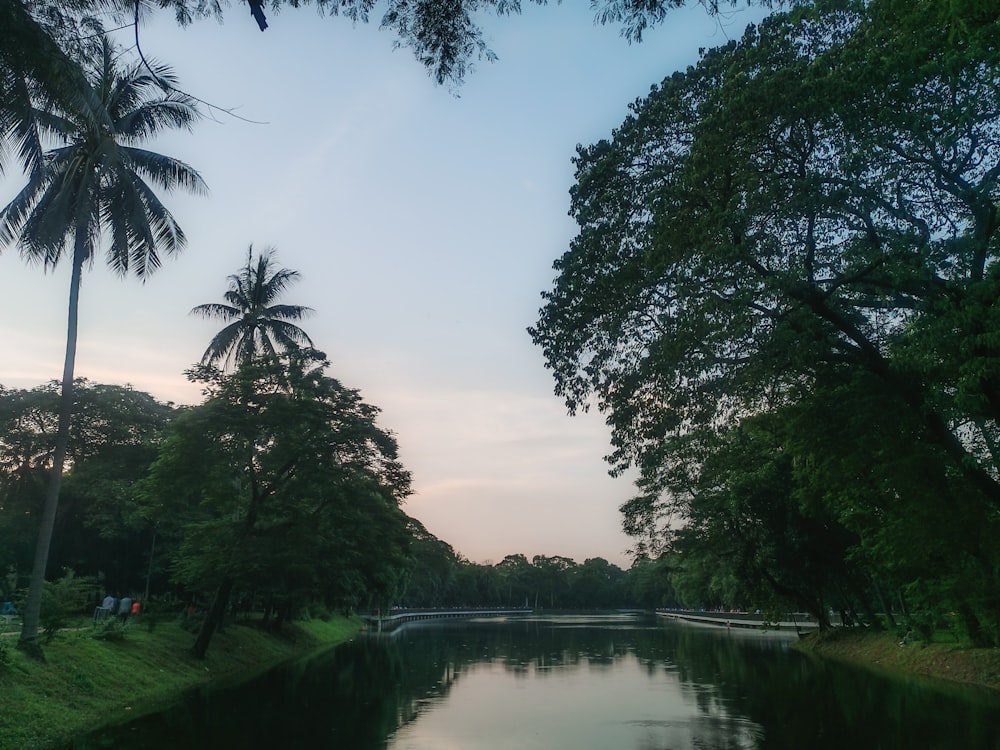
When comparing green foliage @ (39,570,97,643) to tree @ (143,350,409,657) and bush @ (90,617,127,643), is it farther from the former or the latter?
tree @ (143,350,409,657)

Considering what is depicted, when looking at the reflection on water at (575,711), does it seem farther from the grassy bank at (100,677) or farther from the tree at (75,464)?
the tree at (75,464)

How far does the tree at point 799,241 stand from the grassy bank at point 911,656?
11731mm

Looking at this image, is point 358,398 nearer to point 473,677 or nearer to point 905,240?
point 473,677

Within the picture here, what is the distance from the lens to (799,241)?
13305 millimetres

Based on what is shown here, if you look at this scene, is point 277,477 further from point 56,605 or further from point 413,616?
point 413,616

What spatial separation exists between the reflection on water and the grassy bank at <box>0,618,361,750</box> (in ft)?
2.98

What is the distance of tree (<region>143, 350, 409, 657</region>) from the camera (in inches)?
1013

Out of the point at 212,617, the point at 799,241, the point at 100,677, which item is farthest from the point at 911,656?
the point at 100,677

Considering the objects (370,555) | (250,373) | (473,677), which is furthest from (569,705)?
(250,373)

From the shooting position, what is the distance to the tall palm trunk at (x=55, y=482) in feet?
57.5

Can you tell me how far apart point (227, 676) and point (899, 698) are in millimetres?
21908

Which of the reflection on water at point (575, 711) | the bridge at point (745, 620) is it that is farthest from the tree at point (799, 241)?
the bridge at point (745, 620)

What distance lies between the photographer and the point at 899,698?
20.0 m

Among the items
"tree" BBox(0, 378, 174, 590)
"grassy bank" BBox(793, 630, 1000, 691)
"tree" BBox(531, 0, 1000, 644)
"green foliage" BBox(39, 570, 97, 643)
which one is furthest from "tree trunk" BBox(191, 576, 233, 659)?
"grassy bank" BBox(793, 630, 1000, 691)
